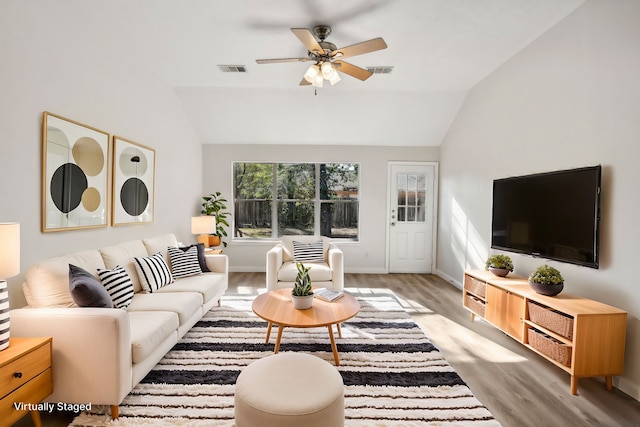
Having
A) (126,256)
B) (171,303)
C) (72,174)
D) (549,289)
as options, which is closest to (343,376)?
(171,303)

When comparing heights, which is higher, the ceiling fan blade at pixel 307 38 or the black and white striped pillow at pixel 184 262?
the ceiling fan blade at pixel 307 38

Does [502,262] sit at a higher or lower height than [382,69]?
lower

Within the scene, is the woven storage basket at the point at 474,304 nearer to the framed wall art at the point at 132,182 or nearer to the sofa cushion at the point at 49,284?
the sofa cushion at the point at 49,284

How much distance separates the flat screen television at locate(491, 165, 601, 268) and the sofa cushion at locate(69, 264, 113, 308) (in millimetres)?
3537

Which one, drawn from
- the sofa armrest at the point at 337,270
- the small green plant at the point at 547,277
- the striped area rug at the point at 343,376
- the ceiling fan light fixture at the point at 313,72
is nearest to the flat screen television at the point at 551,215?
the small green plant at the point at 547,277

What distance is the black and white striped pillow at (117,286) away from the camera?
7.74ft

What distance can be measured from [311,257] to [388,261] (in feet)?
6.62

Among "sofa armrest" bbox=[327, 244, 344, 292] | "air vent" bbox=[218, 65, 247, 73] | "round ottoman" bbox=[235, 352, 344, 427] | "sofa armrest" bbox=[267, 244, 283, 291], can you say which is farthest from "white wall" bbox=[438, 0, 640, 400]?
"air vent" bbox=[218, 65, 247, 73]

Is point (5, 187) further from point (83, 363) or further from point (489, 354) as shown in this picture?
point (489, 354)

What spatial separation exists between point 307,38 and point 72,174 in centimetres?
226

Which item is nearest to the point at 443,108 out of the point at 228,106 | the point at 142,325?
the point at 228,106

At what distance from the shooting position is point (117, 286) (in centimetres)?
240

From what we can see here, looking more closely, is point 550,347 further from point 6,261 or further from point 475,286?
point 6,261

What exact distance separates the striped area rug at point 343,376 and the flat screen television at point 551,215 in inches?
54.1
